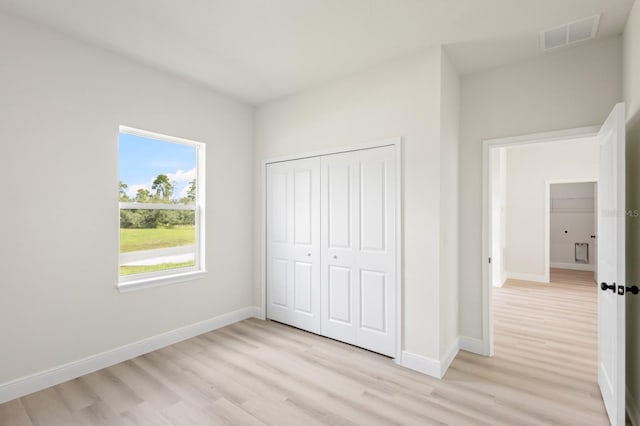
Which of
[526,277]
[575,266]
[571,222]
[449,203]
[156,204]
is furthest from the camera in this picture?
[571,222]

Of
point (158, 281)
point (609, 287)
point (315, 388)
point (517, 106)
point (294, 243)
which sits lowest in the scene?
point (315, 388)

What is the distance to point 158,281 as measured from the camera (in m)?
3.26

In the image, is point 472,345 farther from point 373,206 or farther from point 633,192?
point 633,192

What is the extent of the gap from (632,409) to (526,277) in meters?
5.16

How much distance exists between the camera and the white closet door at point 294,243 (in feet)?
11.9

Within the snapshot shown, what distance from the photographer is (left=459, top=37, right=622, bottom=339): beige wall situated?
105 inches

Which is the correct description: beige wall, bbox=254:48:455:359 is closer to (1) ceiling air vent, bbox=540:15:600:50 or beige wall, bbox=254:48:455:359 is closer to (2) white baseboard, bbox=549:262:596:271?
(1) ceiling air vent, bbox=540:15:600:50

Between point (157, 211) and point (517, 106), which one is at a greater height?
point (517, 106)

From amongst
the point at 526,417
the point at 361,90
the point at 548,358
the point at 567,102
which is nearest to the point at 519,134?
the point at 567,102

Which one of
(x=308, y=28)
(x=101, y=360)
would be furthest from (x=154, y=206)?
(x=308, y=28)

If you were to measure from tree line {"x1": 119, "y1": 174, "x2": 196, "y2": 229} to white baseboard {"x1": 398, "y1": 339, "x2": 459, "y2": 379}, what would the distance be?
279 cm

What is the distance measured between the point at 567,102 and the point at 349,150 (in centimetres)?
202

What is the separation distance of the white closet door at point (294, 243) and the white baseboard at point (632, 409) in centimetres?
262

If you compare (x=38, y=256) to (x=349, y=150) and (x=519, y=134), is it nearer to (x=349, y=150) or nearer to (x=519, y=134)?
(x=349, y=150)
